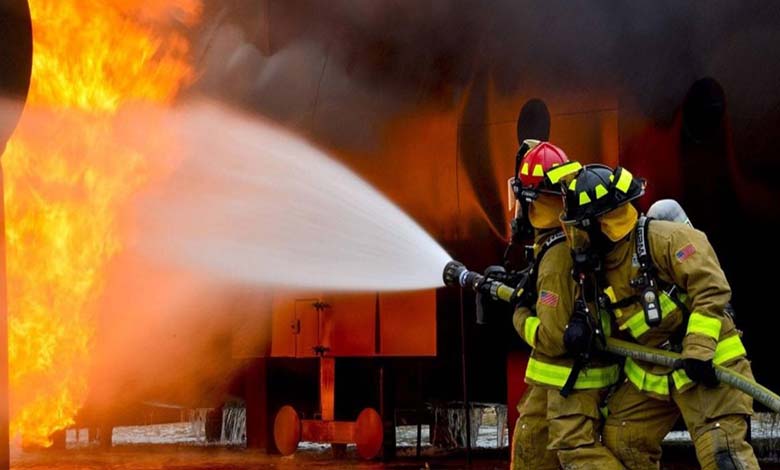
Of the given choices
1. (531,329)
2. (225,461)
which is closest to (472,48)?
(531,329)

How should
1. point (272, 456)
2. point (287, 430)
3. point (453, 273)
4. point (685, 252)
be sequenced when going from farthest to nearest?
point (272, 456) < point (287, 430) < point (453, 273) < point (685, 252)

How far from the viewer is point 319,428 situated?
28.9 feet

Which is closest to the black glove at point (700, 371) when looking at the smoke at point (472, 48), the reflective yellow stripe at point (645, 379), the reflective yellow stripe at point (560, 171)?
the reflective yellow stripe at point (645, 379)

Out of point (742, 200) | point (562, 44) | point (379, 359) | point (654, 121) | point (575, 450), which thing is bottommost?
point (575, 450)

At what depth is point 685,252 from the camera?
477cm

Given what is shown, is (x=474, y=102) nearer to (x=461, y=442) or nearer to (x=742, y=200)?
(x=742, y=200)

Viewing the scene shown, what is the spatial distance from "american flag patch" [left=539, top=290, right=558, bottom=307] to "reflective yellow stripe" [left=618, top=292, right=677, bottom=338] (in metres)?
0.29

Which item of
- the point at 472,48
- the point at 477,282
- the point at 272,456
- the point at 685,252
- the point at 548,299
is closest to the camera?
the point at 685,252

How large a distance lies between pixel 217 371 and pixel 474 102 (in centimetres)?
343

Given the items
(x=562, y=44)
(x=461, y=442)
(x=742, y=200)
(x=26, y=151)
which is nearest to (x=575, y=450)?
(x=742, y=200)

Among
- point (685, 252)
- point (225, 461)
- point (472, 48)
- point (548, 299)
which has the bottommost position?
point (225, 461)

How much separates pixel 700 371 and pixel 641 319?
1.32ft

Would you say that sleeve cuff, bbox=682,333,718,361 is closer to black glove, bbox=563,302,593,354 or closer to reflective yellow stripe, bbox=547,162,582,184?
black glove, bbox=563,302,593,354

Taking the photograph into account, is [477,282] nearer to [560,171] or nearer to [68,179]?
[560,171]
